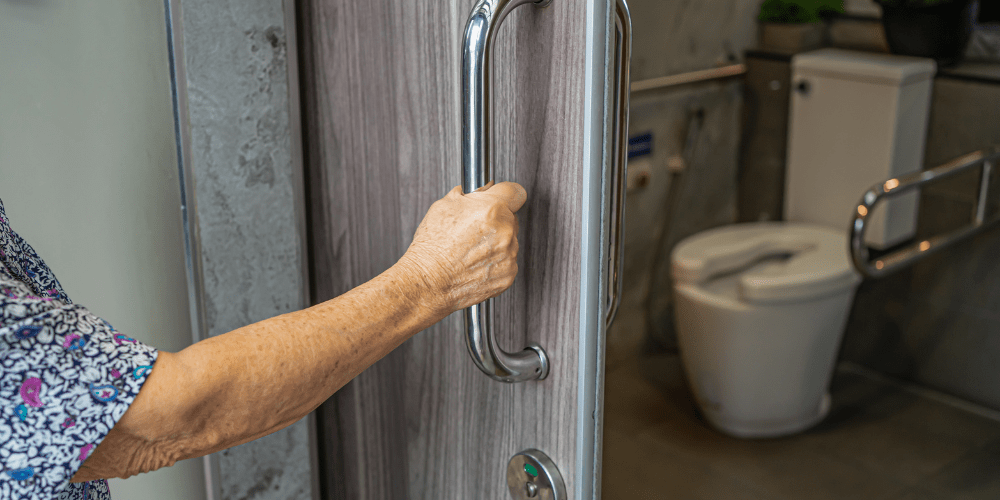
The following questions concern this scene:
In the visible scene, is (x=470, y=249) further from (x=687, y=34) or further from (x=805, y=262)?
(x=687, y=34)

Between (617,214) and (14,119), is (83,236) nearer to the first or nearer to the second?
(14,119)

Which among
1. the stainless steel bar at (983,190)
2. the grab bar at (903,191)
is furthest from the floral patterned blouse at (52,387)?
the stainless steel bar at (983,190)

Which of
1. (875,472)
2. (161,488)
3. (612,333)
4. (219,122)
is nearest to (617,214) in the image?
(219,122)

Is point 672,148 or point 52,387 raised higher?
point 52,387

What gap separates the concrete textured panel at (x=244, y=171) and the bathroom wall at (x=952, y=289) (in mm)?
1889

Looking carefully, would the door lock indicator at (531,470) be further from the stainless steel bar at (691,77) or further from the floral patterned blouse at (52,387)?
the stainless steel bar at (691,77)

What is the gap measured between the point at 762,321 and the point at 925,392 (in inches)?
30.7

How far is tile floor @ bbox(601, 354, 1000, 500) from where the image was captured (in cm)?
194

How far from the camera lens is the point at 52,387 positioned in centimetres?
51

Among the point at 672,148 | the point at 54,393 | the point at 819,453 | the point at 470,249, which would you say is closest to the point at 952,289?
the point at 819,453

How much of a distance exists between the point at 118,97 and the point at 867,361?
2.30 metres

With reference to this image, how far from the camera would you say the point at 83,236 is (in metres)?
0.94

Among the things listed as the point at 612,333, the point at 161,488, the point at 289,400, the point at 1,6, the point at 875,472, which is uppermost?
the point at 1,6

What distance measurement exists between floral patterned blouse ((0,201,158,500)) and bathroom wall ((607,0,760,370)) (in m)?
1.84
